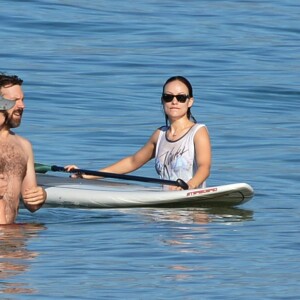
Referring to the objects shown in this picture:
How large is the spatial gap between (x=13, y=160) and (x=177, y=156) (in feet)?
7.70

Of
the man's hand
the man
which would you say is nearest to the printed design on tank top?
the man

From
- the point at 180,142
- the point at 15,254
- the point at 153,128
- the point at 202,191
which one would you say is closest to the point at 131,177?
the point at 180,142

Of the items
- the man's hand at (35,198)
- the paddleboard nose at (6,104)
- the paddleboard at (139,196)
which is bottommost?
the man's hand at (35,198)

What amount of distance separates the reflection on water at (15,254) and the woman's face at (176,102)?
1616mm

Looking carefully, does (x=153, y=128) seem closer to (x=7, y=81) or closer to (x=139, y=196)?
(x=139, y=196)

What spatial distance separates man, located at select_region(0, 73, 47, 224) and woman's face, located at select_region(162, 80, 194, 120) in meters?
2.06

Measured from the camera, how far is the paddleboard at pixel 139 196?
11297 mm

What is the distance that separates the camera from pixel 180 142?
11.4 metres

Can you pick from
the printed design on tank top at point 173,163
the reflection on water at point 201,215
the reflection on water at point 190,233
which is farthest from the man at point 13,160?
the printed design on tank top at point 173,163

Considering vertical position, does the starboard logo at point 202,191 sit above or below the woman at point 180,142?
A: below

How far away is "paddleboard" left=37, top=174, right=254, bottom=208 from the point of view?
11.3 metres

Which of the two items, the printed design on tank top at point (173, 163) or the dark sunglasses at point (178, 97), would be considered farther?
the printed design on tank top at point (173, 163)

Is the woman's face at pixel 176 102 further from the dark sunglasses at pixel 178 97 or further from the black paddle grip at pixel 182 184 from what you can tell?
the black paddle grip at pixel 182 184

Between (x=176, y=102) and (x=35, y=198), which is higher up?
(x=176, y=102)
